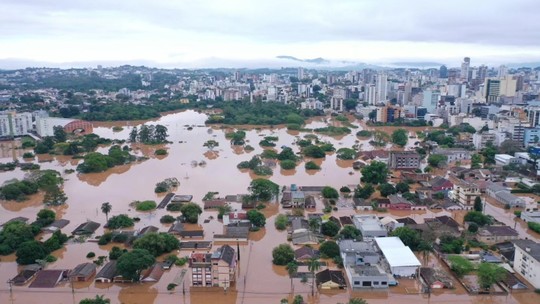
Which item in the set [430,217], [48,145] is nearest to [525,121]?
[430,217]

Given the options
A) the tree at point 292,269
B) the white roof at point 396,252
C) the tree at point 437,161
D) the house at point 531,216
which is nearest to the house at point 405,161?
the tree at point 437,161

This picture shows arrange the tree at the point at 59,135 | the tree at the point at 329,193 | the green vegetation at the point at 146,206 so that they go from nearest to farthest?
the green vegetation at the point at 146,206
the tree at the point at 329,193
the tree at the point at 59,135

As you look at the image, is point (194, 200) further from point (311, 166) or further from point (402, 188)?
point (402, 188)

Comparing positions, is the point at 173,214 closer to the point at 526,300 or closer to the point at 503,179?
the point at 526,300

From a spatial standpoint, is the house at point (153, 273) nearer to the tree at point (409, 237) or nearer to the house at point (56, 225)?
the house at point (56, 225)

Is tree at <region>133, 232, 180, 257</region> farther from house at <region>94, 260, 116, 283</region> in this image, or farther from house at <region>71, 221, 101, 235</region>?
house at <region>71, 221, 101, 235</region>

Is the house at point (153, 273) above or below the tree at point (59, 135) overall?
below
